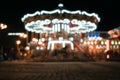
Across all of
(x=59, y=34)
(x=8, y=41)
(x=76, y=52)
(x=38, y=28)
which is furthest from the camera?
(x=8, y=41)

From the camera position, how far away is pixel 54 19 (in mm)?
62000

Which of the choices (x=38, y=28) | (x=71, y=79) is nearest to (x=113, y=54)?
(x=38, y=28)

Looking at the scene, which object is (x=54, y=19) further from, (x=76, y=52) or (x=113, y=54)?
(x=113, y=54)

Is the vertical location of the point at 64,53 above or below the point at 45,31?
below

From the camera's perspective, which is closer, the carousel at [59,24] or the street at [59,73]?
the street at [59,73]

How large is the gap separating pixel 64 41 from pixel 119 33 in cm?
5409

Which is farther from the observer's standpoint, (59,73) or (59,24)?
(59,24)

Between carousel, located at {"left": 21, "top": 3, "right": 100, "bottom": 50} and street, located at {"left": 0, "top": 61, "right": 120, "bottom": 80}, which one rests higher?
carousel, located at {"left": 21, "top": 3, "right": 100, "bottom": 50}

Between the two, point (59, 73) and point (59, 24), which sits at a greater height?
point (59, 24)

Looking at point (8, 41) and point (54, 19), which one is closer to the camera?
point (54, 19)

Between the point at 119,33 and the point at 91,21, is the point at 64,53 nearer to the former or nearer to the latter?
the point at 91,21

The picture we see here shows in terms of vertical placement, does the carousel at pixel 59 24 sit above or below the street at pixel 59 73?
above

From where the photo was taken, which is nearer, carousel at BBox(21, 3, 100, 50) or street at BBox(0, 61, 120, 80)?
street at BBox(0, 61, 120, 80)

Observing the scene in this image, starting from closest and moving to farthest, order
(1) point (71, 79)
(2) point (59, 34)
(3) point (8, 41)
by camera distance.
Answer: (1) point (71, 79)
(2) point (59, 34)
(3) point (8, 41)
